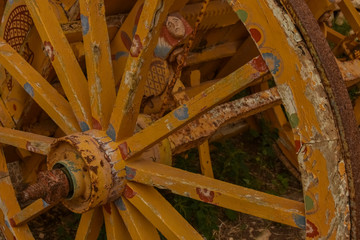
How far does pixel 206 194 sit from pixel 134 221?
1.44ft

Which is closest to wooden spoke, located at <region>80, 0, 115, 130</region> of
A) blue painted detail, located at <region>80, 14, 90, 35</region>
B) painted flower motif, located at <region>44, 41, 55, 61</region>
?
blue painted detail, located at <region>80, 14, 90, 35</region>

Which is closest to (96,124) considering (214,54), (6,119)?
(6,119)

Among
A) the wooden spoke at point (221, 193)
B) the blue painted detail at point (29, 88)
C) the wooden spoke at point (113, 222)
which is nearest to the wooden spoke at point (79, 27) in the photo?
the blue painted detail at point (29, 88)

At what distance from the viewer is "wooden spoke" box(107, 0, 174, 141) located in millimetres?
1843

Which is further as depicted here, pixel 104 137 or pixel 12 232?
pixel 12 232

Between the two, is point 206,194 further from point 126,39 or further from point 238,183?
point 238,183

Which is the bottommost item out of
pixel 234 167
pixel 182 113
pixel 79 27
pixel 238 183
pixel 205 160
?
pixel 238 183

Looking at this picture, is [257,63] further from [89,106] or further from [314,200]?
[89,106]

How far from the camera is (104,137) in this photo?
2.11 m

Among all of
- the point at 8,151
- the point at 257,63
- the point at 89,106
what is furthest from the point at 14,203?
the point at 257,63

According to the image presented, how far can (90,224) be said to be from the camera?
7.57 feet

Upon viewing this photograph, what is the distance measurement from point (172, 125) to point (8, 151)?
1.50 meters

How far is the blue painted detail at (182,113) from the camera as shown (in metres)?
1.82

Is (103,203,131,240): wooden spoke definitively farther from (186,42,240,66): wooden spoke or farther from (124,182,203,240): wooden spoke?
(186,42,240,66): wooden spoke
